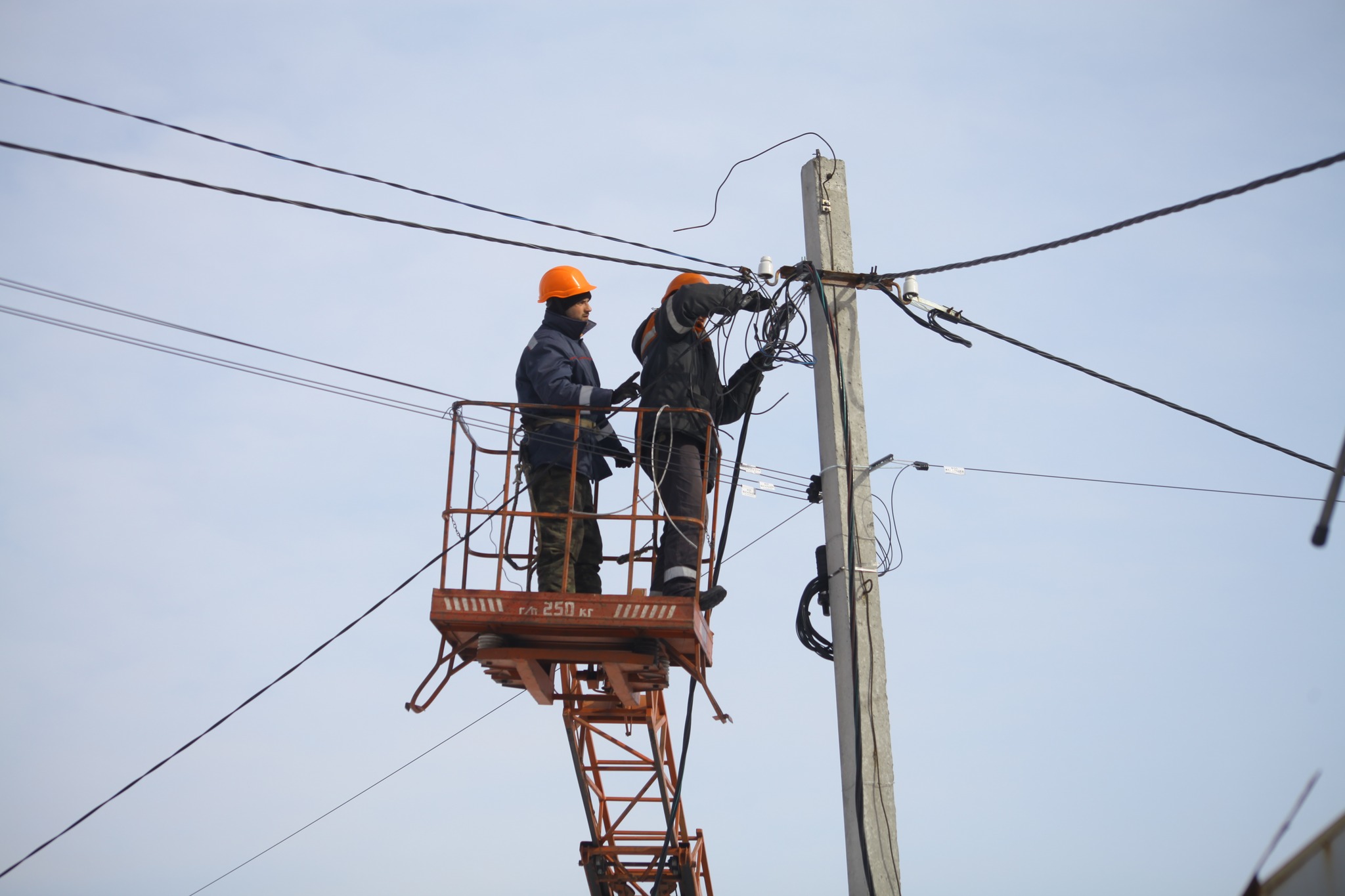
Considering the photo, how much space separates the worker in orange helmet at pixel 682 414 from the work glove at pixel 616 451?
1.01ft

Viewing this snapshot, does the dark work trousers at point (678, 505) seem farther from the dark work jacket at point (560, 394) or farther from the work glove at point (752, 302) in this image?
the work glove at point (752, 302)

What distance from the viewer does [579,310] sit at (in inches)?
387

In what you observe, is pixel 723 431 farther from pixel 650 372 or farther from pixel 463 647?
pixel 463 647

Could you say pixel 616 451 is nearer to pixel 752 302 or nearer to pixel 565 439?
pixel 565 439

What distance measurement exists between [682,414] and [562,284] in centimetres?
141

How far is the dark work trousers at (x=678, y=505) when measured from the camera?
896 cm

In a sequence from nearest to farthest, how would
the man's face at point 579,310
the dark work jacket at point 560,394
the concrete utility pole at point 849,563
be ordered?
the concrete utility pole at point 849,563
the dark work jacket at point 560,394
the man's face at point 579,310

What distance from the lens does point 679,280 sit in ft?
31.5

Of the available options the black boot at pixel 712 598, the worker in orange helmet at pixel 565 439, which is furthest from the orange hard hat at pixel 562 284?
the black boot at pixel 712 598

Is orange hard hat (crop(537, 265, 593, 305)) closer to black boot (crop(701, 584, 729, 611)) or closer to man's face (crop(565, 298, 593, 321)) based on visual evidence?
man's face (crop(565, 298, 593, 321))

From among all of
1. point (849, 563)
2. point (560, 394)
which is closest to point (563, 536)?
point (560, 394)

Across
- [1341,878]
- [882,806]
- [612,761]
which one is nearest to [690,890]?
[612,761]

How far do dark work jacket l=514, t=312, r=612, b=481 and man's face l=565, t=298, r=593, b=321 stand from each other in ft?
0.18

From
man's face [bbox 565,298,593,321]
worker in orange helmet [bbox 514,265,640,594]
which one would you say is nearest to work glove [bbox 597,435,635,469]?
worker in orange helmet [bbox 514,265,640,594]
